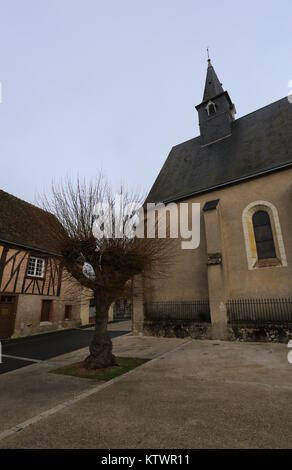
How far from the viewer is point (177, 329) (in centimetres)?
1041

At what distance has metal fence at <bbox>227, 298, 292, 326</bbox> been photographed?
911 cm

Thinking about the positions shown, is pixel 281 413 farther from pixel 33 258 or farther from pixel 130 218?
pixel 33 258

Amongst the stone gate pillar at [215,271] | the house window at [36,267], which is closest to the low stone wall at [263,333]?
the stone gate pillar at [215,271]

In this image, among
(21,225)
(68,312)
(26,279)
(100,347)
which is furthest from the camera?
(68,312)

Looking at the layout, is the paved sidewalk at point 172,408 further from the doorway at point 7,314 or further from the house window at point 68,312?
the house window at point 68,312

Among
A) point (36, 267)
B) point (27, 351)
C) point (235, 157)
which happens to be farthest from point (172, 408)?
point (36, 267)

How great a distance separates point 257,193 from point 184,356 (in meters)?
7.50

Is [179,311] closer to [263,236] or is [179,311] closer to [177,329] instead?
[177,329]

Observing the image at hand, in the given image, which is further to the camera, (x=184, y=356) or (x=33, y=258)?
(x=33, y=258)

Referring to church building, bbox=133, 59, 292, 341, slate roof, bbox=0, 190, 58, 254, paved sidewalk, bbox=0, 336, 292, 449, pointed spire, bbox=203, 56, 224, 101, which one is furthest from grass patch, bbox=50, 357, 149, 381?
pointed spire, bbox=203, 56, 224, 101

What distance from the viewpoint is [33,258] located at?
14.9m

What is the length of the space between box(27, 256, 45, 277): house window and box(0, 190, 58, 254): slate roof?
0.81m

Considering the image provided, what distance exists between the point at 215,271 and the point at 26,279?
10.6 meters
